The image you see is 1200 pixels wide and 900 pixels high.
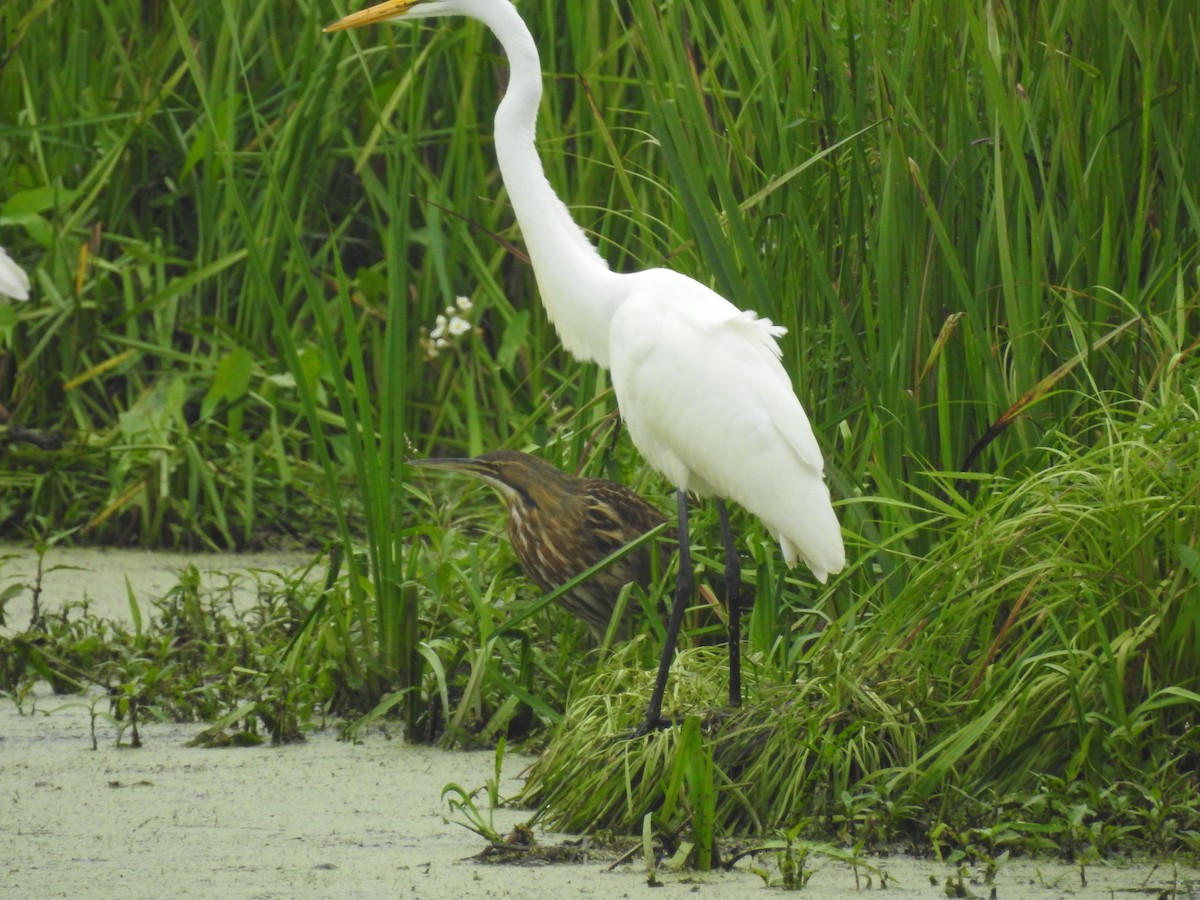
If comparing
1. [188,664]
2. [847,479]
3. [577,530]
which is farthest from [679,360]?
[188,664]

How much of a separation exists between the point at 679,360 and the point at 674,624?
468mm

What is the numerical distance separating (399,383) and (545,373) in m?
1.94

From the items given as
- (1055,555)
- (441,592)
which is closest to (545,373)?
(441,592)

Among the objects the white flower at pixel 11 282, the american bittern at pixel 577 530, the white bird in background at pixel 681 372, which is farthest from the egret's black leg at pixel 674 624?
the white flower at pixel 11 282

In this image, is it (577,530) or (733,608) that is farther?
(577,530)

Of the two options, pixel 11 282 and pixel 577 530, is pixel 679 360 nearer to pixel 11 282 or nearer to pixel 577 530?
pixel 577 530

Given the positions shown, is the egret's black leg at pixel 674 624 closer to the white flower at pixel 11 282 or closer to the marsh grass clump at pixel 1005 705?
the marsh grass clump at pixel 1005 705

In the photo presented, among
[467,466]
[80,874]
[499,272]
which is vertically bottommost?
[80,874]

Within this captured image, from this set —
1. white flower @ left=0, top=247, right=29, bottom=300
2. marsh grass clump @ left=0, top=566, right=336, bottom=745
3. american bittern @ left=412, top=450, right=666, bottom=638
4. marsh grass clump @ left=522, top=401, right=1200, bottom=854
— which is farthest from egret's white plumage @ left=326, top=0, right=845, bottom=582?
white flower @ left=0, top=247, right=29, bottom=300

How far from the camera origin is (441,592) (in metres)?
3.50

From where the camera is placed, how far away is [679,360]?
3061 millimetres

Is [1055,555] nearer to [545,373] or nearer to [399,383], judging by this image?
[399,383]

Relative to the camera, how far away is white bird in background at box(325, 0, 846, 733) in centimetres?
288

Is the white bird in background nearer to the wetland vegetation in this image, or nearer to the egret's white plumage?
the egret's white plumage
